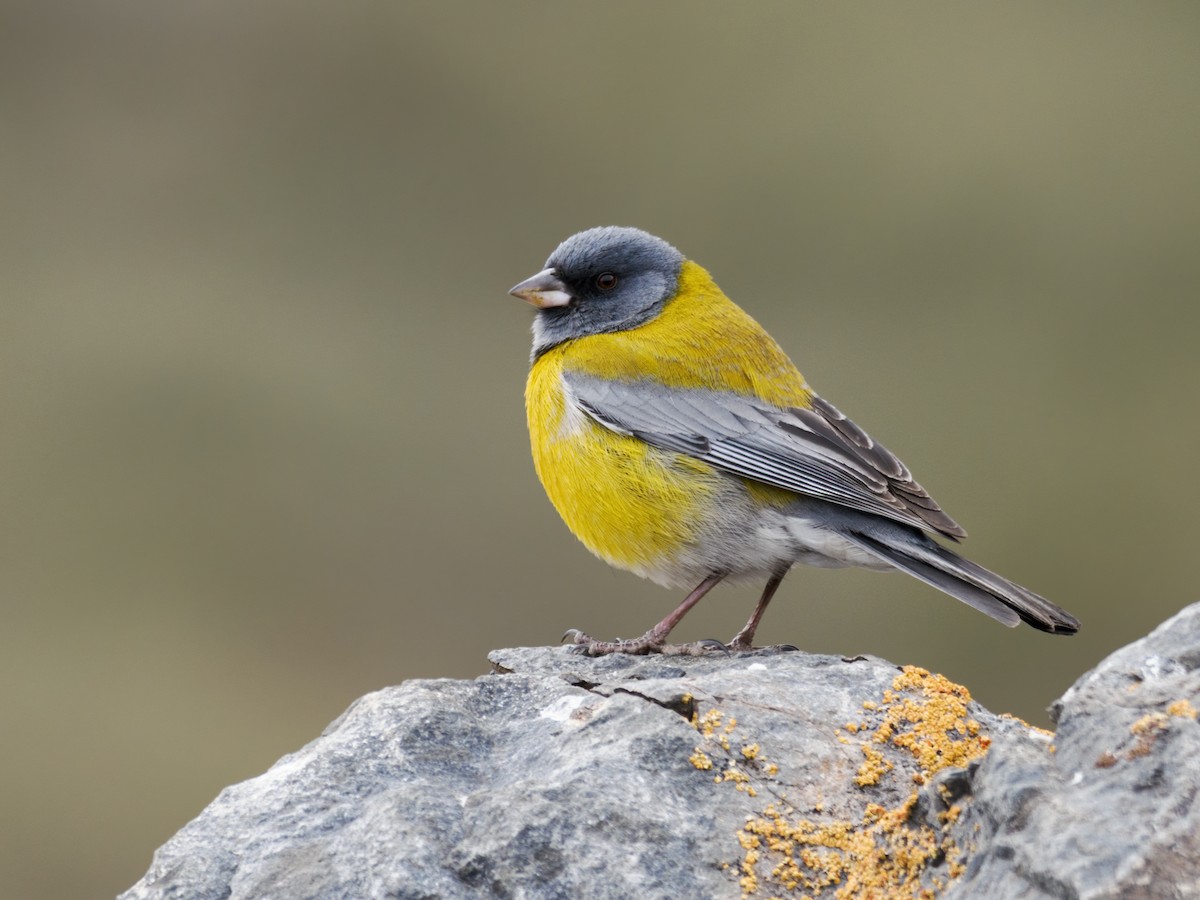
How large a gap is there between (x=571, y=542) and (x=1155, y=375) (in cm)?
490

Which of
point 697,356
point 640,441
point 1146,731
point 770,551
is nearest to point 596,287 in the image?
point 697,356

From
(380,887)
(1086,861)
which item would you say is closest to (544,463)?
(380,887)

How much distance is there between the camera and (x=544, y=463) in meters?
5.59

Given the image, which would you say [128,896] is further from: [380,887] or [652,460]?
[652,460]

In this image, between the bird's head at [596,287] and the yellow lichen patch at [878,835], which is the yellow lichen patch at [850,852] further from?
the bird's head at [596,287]

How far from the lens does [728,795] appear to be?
3262mm

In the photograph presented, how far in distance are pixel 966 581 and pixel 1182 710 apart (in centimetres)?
202

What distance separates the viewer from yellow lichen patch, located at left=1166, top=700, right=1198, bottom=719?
2561 mm

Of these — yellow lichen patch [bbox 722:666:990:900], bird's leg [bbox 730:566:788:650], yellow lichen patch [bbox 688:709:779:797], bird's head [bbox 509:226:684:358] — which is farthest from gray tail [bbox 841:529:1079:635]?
bird's head [bbox 509:226:684:358]

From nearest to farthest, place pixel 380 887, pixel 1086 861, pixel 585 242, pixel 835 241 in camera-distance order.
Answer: pixel 1086 861
pixel 380 887
pixel 585 242
pixel 835 241

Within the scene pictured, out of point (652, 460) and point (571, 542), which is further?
point (571, 542)

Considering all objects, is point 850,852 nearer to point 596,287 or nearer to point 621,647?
point 621,647

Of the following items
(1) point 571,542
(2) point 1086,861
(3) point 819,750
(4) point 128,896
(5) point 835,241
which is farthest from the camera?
(5) point 835,241

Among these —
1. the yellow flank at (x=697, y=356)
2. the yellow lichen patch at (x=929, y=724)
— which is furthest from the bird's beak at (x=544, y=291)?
the yellow lichen patch at (x=929, y=724)
